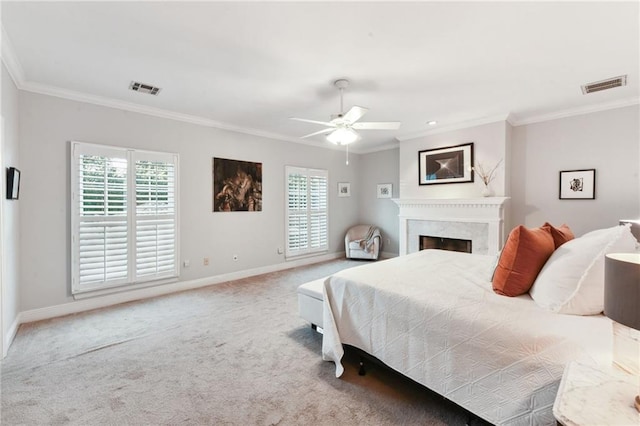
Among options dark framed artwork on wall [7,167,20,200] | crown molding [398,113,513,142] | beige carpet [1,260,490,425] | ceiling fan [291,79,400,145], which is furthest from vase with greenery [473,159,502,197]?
dark framed artwork on wall [7,167,20,200]

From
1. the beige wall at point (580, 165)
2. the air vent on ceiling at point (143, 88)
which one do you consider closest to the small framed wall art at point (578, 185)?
the beige wall at point (580, 165)

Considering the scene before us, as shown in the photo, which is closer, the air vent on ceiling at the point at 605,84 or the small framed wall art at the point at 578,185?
the air vent on ceiling at the point at 605,84

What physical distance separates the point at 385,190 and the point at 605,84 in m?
3.78

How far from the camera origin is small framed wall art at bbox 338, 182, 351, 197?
21.6 ft

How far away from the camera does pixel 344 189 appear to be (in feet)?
21.9

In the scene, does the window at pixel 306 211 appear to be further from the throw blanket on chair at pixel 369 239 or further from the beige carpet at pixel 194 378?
the beige carpet at pixel 194 378

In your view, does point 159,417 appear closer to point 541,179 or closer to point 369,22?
point 369,22

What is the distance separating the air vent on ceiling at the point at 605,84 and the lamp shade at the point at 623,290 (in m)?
3.42

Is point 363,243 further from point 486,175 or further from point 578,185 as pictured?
point 578,185

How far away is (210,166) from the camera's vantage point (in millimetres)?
4531

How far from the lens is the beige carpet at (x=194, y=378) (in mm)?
1745

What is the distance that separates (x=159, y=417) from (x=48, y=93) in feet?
11.9

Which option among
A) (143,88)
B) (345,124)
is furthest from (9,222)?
(345,124)

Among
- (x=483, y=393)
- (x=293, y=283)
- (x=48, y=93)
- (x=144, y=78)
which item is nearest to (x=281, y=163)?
(x=293, y=283)
